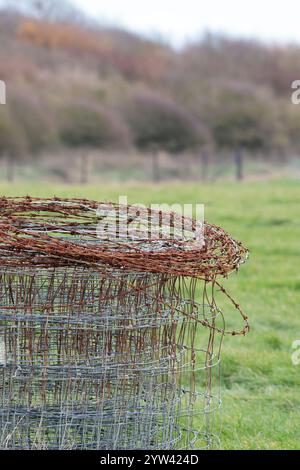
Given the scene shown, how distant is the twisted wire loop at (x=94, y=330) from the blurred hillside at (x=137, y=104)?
82.2 ft

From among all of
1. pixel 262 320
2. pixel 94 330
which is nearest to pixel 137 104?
pixel 262 320

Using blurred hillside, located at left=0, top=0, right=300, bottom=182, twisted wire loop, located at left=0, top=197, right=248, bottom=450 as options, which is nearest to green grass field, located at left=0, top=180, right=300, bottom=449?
twisted wire loop, located at left=0, top=197, right=248, bottom=450

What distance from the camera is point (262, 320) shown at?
374 inches

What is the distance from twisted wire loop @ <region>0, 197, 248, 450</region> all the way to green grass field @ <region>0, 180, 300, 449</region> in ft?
4.15

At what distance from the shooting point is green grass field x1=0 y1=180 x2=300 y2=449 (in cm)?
622

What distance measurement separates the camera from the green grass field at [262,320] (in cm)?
622

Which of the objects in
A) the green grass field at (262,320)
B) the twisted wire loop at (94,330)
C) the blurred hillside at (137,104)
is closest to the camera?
the twisted wire loop at (94,330)

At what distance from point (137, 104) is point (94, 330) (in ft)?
141

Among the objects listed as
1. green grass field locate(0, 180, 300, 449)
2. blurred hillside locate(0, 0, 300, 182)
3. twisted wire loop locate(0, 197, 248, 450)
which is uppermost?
blurred hillside locate(0, 0, 300, 182)

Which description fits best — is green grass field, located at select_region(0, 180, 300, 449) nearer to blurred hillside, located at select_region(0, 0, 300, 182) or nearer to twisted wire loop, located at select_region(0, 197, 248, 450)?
twisted wire loop, located at select_region(0, 197, 248, 450)

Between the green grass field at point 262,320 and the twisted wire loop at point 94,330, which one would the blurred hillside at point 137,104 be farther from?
the twisted wire loop at point 94,330

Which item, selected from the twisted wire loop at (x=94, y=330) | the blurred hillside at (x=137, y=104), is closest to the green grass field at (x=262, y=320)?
the twisted wire loop at (x=94, y=330)

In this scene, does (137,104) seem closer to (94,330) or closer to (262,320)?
(262,320)
